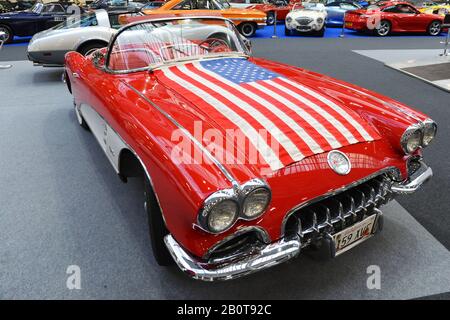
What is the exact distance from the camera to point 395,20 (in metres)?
9.75

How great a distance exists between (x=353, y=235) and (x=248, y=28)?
30.1ft

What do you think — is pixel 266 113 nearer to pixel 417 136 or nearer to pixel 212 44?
pixel 417 136

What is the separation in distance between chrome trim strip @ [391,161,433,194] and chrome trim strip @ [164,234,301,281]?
0.75 m

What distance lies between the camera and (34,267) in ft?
6.55

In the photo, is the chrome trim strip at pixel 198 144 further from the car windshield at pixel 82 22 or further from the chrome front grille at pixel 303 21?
the chrome front grille at pixel 303 21

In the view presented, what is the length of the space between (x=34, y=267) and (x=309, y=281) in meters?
1.52

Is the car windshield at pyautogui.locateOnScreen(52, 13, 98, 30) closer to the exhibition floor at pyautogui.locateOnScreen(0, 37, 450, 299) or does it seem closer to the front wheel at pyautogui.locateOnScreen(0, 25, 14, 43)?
the exhibition floor at pyautogui.locateOnScreen(0, 37, 450, 299)

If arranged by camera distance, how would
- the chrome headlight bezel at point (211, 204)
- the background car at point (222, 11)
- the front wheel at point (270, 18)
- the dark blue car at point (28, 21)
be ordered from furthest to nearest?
the front wheel at point (270, 18) < the dark blue car at point (28, 21) < the background car at point (222, 11) < the chrome headlight bezel at point (211, 204)

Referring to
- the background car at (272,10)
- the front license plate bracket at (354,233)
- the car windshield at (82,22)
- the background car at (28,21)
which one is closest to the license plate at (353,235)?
the front license plate bracket at (354,233)

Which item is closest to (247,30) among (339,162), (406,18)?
(406,18)

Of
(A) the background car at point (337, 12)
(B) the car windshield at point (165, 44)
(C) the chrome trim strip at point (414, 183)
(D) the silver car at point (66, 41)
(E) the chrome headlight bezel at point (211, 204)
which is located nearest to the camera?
(E) the chrome headlight bezel at point (211, 204)

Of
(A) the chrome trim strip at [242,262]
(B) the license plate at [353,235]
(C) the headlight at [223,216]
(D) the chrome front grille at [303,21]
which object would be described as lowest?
(B) the license plate at [353,235]

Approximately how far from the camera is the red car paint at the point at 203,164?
58.1 inches
